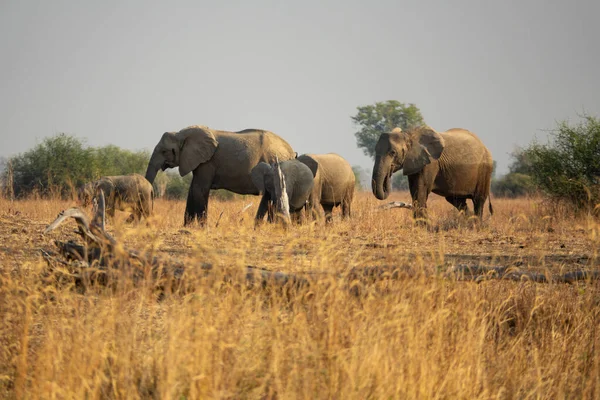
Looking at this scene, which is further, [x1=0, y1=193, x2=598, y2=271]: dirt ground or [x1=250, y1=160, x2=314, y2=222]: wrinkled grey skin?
[x1=250, y1=160, x2=314, y2=222]: wrinkled grey skin

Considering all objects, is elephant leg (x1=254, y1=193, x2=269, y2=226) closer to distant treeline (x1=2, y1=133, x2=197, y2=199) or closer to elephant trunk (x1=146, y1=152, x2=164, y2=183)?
elephant trunk (x1=146, y1=152, x2=164, y2=183)

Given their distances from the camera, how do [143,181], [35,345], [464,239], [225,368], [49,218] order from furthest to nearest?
[143,181] → [49,218] → [464,239] → [35,345] → [225,368]

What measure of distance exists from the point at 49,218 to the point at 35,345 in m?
7.83

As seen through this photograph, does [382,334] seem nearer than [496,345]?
Yes

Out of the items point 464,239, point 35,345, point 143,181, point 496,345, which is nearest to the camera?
point 35,345

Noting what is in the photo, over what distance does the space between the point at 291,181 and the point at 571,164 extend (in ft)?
24.0

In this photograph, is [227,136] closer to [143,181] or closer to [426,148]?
[143,181]

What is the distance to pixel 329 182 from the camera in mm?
15547

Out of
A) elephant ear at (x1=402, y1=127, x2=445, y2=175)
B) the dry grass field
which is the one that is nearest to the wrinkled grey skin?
elephant ear at (x1=402, y1=127, x2=445, y2=175)

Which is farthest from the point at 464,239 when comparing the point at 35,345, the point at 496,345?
the point at 35,345

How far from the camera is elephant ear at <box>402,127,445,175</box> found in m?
14.8

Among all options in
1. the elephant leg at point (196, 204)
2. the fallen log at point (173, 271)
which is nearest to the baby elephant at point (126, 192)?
the elephant leg at point (196, 204)

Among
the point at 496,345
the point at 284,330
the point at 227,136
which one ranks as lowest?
the point at 496,345

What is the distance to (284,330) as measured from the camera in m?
4.42
